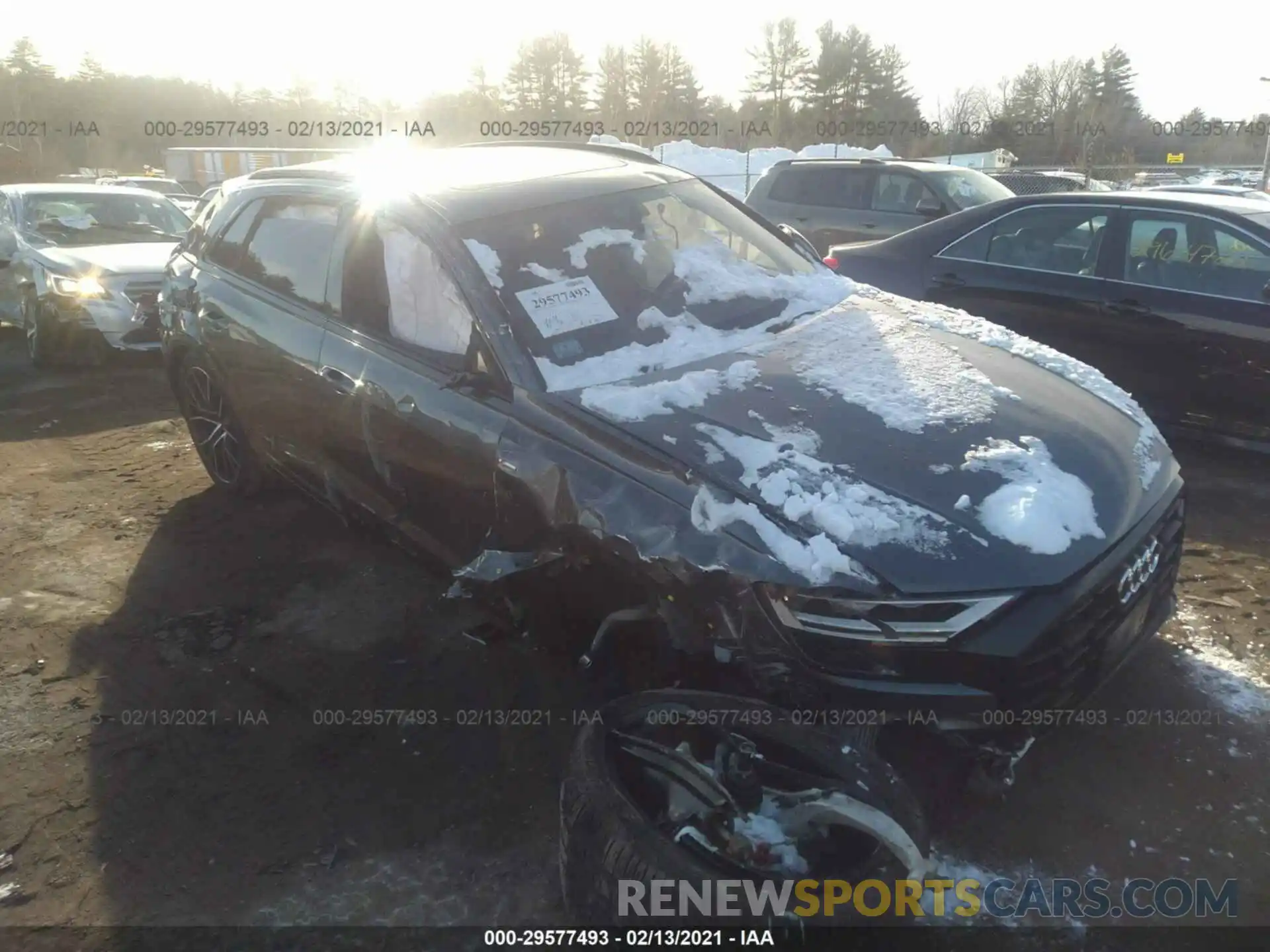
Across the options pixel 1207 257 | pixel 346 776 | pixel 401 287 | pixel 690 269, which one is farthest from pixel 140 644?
pixel 1207 257

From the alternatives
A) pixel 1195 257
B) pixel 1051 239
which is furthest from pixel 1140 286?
pixel 1051 239

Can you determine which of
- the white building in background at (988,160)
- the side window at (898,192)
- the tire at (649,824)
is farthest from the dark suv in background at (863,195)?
the white building in background at (988,160)

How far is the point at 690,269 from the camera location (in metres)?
3.49

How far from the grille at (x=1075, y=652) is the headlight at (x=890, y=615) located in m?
0.19

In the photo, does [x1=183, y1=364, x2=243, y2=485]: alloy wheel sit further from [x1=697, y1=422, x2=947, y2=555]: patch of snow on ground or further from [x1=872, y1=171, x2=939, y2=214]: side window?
[x1=872, y1=171, x2=939, y2=214]: side window

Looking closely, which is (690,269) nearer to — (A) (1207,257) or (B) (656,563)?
(B) (656,563)

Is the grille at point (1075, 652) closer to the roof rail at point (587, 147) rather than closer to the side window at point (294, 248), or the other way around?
the roof rail at point (587, 147)

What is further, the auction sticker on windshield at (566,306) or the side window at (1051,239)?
the side window at (1051,239)

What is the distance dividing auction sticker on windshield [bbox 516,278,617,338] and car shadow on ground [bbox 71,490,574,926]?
105cm

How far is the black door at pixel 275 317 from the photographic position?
3.77 m

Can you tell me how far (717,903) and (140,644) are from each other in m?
2.85

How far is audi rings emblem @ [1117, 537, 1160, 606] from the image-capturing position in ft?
8.11

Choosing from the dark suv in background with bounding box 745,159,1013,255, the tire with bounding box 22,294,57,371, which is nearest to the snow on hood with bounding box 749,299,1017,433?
the dark suv in background with bounding box 745,159,1013,255

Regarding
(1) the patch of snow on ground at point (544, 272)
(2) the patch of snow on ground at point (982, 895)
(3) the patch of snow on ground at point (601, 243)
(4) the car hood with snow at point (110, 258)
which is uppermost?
(3) the patch of snow on ground at point (601, 243)
